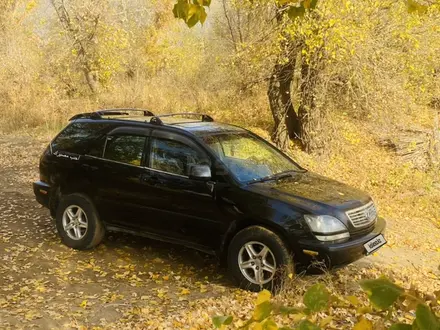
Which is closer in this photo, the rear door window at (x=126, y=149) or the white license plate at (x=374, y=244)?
the white license plate at (x=374, y=244)

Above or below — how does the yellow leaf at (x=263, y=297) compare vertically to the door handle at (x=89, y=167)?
above

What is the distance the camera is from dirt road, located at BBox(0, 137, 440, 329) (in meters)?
4.91

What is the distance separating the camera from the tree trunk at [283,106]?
13156 mm

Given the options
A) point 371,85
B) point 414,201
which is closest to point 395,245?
point 414,201

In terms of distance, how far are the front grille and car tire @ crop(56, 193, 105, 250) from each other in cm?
324

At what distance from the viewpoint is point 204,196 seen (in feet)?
Result: 18.9

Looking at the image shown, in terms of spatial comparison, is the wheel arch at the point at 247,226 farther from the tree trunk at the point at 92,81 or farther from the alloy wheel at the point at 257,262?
the tree trunk at the point at 92,81

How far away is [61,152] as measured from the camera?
7.00m

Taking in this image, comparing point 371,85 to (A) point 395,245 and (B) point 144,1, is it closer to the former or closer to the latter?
(A) point 395,245

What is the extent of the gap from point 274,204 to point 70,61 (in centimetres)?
1828

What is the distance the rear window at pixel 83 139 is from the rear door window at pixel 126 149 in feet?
0.48

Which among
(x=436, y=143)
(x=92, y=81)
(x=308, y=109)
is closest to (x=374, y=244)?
(x=308, y=109)

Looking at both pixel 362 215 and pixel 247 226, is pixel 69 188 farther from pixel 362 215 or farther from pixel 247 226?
pixel 362 215

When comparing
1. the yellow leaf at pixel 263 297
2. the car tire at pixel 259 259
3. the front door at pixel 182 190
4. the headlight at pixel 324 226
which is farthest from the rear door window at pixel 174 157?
the yellow leaf at pixel 263 297
